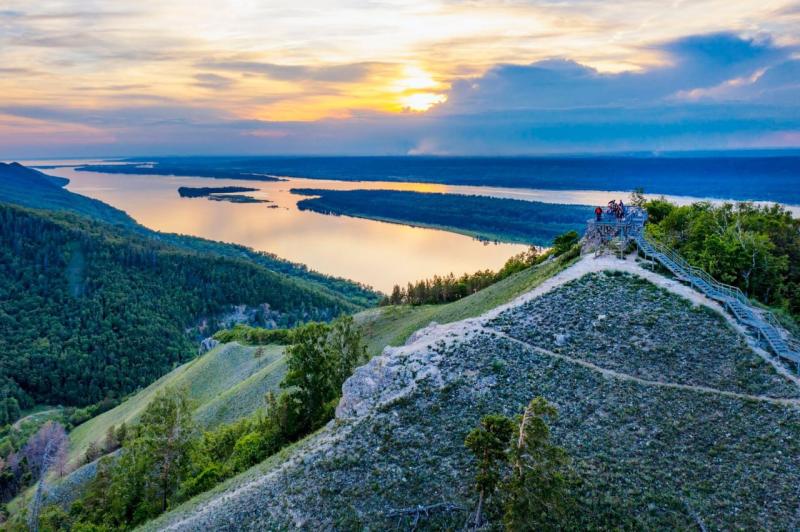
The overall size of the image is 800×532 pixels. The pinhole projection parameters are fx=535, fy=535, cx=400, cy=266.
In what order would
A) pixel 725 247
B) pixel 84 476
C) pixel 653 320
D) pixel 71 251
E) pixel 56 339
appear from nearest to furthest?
pixel 653 320 → pixel 725 247 → pixel 84 476 → pixel 56 339 → pixel 71 251

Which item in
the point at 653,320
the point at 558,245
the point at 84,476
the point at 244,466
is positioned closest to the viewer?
the point at 653,320

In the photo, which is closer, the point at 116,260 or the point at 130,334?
the point at 130,334

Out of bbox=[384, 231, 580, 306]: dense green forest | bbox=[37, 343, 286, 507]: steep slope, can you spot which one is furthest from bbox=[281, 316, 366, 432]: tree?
bbox=[384, 231, 580, 306]: dense green forest

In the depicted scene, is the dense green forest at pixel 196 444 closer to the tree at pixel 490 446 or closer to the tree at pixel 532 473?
the tree at pixel 490 446

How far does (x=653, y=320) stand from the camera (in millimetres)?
35219

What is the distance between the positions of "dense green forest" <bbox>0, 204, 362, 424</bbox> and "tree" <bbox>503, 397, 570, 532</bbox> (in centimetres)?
12133

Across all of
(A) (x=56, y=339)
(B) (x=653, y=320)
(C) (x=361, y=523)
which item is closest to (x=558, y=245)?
(B) (x=653, y=320)

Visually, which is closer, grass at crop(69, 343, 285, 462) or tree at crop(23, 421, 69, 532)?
grass at crop(69, 343, 285, 462)

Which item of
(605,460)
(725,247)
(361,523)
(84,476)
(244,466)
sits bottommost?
(84,476)

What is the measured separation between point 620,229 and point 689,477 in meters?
27.0

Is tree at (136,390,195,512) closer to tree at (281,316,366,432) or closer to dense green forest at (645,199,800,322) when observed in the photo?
tree at (281,316,366,432)

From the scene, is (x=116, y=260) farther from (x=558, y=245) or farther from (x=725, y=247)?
(x=725, y=247)

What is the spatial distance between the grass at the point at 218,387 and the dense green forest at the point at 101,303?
3012 cm

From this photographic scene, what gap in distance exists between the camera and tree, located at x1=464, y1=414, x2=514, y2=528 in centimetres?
2245
